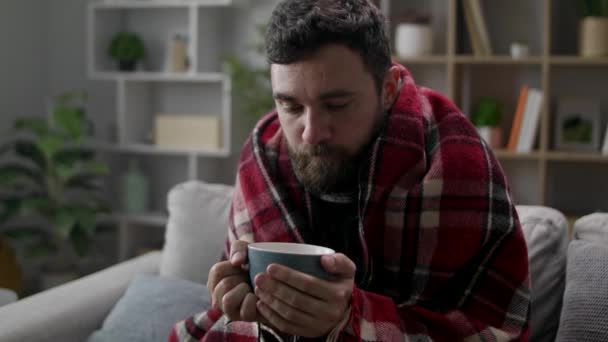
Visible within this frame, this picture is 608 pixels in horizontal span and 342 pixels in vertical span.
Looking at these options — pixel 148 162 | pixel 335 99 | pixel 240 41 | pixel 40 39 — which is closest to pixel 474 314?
pixel 335 99

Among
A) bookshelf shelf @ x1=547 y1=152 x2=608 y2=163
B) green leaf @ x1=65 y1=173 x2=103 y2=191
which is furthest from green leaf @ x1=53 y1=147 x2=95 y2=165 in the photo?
bookshelf shelf @ x1=547 y1=152 x2=608 y2=163

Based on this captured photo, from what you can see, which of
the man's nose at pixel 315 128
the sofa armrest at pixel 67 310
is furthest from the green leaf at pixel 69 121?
the man's nose at pixel 315 128

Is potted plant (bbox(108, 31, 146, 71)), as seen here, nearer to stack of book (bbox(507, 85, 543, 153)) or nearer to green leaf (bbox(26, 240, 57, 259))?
green leaf (bbox(26, 240, 57, 259))

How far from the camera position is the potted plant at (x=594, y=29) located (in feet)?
10.1

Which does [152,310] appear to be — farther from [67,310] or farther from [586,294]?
[586,294]

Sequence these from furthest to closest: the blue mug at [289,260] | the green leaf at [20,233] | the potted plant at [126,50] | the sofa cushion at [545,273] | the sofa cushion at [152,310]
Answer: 1. the potted plant at [126,50]
2. the green leaf at [20,233]
3. the sofa cushion at [152,310]
4. the sofa cushion at [545,273]
5. the blue mug at [289,260]

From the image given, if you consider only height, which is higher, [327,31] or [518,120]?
[327,31]

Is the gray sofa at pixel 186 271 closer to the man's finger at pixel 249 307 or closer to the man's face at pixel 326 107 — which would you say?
the man's face at pixel 326 107

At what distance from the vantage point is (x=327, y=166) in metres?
1.33

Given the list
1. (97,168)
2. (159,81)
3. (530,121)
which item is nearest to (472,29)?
(530,121)

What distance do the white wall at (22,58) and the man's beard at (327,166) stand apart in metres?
2.86

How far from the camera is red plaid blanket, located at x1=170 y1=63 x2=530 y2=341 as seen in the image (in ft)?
4.42

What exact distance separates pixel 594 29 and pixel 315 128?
2184 mm

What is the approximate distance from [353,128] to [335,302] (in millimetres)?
375
